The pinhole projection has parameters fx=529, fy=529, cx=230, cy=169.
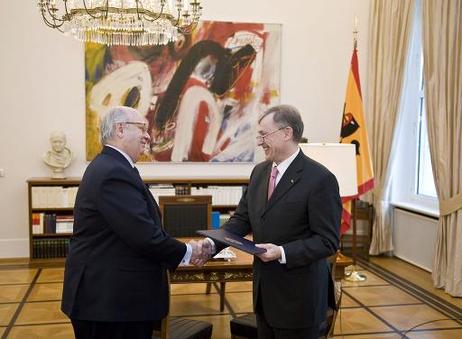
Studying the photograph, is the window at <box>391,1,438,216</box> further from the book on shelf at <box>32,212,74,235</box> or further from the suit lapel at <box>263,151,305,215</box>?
the suit lapel at <box>263,151,305,215</box>

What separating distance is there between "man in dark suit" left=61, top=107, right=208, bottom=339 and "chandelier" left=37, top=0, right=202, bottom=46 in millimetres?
2164

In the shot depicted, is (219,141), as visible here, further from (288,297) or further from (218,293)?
(288,297)

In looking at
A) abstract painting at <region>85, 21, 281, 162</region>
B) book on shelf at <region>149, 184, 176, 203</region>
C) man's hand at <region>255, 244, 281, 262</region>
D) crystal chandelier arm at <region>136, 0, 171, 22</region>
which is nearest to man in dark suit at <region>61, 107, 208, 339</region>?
man's hand at <region>255, 244, 281, 262</region>

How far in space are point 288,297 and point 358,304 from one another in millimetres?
2816

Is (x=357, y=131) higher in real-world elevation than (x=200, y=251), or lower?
higher

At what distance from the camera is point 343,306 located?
479cm

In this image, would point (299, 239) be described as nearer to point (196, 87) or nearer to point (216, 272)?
point (216, 272)

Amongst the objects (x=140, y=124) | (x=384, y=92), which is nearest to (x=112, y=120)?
(x=140, y=124)

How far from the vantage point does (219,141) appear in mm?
6820

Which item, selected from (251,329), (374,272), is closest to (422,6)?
(374,272)

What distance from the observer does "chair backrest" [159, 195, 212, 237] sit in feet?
14.8

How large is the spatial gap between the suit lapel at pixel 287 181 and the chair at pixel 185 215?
224 cm

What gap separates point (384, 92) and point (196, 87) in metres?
2.37

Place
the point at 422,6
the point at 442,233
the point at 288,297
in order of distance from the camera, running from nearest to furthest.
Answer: the point at 288,297, the point at 442,233, the point at 422,6
